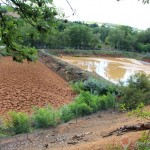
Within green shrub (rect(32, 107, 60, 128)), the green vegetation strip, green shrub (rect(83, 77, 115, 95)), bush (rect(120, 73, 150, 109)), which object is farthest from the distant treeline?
green shrub (rect(32, 107, 60, 128))

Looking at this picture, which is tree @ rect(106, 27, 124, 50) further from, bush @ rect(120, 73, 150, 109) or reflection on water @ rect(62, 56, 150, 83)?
bush @ rect(120, 73, 150, 109)

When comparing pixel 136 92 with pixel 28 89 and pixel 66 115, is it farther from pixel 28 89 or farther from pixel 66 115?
pixel 28 89

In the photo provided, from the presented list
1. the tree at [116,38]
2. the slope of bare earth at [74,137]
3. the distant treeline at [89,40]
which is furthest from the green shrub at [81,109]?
the tree at [116,38]

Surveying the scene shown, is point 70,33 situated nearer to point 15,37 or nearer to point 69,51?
point 69,51

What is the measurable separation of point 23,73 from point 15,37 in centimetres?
1667

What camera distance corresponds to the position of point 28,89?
17688mm

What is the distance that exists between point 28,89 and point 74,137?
9.76 m

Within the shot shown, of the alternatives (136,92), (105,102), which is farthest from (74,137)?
(136,92)

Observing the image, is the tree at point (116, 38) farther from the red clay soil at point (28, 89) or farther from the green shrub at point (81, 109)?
the green shrub at point (81, 109)

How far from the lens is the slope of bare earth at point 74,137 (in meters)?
6.81

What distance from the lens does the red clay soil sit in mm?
14703

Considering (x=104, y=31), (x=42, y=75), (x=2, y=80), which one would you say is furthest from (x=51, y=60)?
(x=104, y=31)

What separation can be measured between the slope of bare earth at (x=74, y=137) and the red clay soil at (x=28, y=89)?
13.3 feet

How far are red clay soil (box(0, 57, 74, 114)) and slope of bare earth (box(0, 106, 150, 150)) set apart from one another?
160 inches
